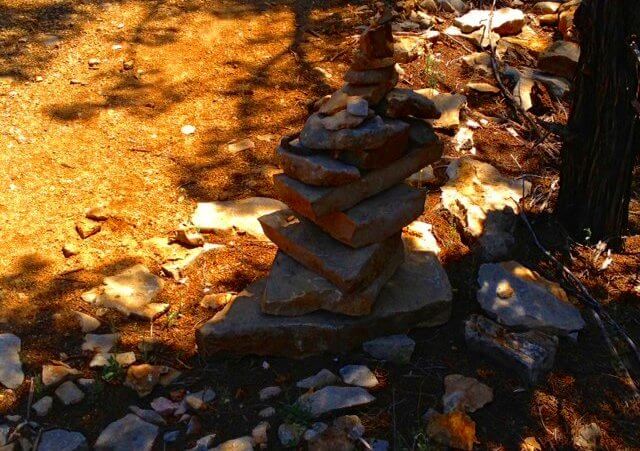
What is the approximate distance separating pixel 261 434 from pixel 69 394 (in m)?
0.92

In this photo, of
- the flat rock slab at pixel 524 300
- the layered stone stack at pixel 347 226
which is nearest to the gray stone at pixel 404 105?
the layered stone stack at pixel 347 226

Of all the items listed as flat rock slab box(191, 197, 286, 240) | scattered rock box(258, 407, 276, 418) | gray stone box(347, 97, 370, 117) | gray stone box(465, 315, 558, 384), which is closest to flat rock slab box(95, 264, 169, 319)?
flat rock slab box(191, 197, 286, 240)

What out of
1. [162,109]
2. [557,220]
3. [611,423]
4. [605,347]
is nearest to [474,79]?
[557,220]

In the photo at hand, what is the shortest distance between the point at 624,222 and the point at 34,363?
10.6ft

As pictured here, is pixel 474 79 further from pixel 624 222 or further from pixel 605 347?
pixel 605 347

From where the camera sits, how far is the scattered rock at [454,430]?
3.23 meters

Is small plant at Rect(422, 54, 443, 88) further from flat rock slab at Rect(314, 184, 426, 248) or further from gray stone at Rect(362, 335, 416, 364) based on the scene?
gray stone at Rect(362, 335, 416, 364)

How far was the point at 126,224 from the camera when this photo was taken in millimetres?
4555

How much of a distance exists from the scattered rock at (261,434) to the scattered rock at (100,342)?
89 centimetres

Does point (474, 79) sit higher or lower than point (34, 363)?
higher

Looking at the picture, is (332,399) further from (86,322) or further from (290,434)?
(86,322)

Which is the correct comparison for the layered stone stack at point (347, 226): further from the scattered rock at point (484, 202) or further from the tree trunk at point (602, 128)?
the tree trunk at point (602, 128)

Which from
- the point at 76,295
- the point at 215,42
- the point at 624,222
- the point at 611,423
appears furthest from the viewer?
the point at 215,42

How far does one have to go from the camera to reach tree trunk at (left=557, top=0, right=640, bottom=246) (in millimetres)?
3926
